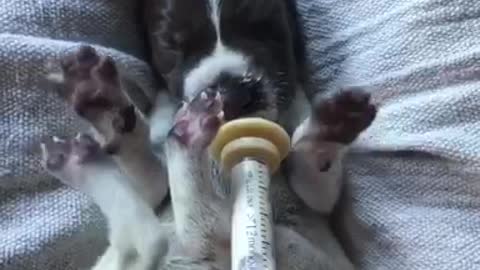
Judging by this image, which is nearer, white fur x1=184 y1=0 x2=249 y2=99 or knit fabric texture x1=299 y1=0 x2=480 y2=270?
knit fabric texture x1=299 y1=0 x2=480 y2=270

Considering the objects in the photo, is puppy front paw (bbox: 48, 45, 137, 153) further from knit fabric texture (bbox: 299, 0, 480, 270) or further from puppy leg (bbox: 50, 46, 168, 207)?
knit fabric texture (bbox: 299, 0, 480, 270)

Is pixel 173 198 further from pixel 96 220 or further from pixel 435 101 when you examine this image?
pixel 435 101

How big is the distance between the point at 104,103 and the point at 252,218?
0.24m

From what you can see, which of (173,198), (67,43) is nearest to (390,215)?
(173,198)

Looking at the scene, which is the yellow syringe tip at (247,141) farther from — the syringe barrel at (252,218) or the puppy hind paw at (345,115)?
the puppy hind paw at (345,115)

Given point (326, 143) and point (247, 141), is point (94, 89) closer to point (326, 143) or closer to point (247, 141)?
point (247, 141)

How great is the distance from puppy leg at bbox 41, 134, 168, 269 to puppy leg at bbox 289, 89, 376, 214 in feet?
0.78

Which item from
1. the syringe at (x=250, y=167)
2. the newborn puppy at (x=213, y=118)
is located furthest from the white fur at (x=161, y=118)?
the syringe at (x=250, y=167)

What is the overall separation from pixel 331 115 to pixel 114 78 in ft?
0.91

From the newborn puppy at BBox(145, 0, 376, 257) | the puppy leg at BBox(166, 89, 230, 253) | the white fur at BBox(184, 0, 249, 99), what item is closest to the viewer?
the puppy leg at BBox(166, 89, 230, 253)

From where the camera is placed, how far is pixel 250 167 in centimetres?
120

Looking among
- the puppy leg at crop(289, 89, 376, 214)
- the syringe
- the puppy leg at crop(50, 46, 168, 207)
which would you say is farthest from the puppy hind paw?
the puppy leg at crop(50, 46, 168, 207)

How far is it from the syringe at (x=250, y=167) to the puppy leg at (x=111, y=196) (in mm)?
118

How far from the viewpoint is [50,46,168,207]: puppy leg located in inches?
49.6
